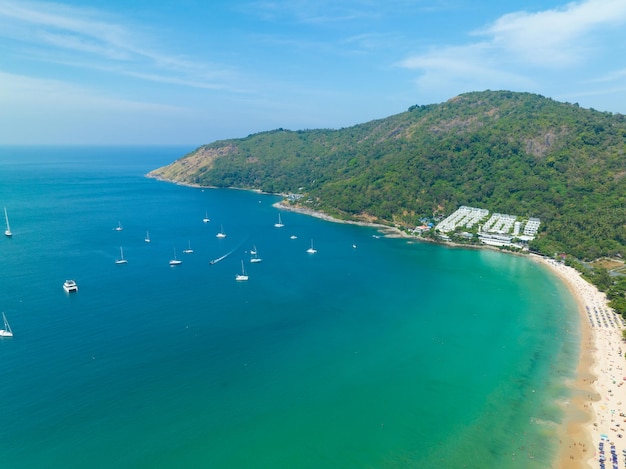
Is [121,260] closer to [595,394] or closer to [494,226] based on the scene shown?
[595,394]

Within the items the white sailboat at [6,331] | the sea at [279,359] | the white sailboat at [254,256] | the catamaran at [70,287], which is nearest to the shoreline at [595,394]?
the sea at [279,359]

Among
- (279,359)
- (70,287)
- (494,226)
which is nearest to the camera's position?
(279,359)

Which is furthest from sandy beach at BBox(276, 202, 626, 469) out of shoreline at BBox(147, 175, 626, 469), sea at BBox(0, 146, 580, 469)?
sea at BBox(0, 146, 580, 469)

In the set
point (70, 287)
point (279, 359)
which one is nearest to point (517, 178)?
point (279, 359)

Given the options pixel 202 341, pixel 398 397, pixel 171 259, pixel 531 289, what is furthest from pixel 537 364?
pixel 171 259

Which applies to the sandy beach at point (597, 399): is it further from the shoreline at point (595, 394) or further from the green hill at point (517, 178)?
the green hill at point (517, 178)
